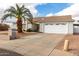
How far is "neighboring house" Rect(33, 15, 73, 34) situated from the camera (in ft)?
23.8

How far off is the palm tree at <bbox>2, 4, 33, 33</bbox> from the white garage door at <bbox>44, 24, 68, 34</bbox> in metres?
0.67

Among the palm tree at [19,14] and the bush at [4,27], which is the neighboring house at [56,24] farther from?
the bush at [4,27]

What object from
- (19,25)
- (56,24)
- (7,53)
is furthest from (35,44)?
(56,24)

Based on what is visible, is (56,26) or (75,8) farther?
(56,26)

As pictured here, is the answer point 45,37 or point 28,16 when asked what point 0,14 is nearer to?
point 28,16

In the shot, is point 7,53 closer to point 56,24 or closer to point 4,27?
point 4,27

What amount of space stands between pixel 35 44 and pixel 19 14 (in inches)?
39.2

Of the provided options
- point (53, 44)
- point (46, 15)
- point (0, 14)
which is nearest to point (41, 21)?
point (46, 15)

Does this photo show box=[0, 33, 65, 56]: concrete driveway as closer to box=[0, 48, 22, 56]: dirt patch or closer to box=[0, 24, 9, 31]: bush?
box=[0, 48, 22, 56]: dirt patch

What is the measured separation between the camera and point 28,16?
23.6 feet

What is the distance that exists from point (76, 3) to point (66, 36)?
1.02 metres

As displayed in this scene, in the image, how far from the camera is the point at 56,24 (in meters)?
7.62

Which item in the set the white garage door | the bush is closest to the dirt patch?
the bush

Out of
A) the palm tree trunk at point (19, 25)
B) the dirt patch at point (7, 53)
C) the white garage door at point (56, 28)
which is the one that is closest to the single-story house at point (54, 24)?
the white garage door at point (56, 28)
